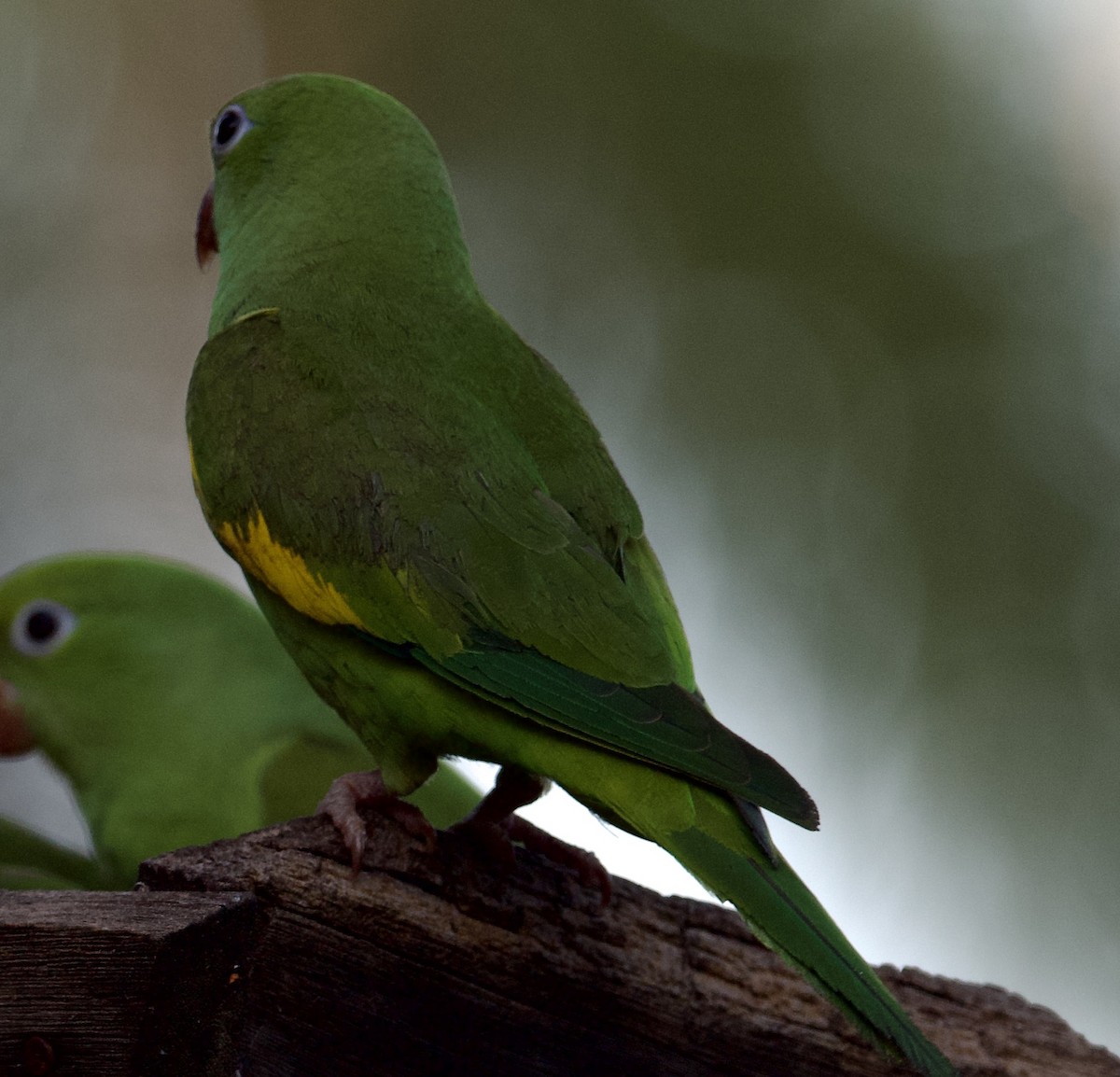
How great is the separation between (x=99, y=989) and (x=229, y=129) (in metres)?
1.77

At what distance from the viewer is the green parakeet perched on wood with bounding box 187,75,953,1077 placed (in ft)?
5.84

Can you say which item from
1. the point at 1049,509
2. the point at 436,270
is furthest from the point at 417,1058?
the point at 1049,509

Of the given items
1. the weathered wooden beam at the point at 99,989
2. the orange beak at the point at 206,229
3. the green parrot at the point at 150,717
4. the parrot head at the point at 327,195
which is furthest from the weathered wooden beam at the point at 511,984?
the orange beak at the point at 206,229

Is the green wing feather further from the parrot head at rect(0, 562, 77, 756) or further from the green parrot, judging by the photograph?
the parrot head at rect(0, 562, 77, 756)

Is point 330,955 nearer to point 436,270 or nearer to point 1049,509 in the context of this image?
point 436,270

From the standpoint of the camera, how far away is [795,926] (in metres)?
1.67

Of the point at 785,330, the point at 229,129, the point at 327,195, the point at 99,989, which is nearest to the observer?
the point at 99,989

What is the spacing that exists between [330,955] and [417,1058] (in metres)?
0.22

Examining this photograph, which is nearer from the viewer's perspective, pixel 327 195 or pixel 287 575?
pixel 287 575

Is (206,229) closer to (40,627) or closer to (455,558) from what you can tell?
(40,627)

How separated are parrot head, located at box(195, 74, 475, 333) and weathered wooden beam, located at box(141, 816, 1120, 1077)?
995 millimetres

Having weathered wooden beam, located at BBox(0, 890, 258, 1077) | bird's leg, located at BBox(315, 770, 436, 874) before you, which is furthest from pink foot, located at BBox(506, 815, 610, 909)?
weathered wooden beam, located at BBox(0, 890, 258, 1077)

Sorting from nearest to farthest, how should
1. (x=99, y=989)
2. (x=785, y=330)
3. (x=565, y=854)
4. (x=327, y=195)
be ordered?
(x=99, y=989), (x=565, y=854), (x=327, y=195), (x=785, y=330)

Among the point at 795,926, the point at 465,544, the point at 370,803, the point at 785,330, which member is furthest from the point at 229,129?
the point at 785,330
